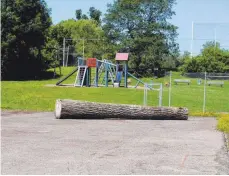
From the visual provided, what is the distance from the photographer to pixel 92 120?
1566cm

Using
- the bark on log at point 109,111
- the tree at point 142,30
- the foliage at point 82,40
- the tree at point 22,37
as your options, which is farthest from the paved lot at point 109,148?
the foliage at point 82,40

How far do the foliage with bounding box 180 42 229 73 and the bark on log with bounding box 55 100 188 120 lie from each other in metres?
41.7

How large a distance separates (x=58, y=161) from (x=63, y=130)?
4499mm

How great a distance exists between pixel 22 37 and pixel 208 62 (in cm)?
2242

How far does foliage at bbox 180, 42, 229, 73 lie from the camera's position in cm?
5816

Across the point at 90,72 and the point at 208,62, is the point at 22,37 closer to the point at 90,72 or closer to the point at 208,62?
the point at 90,72

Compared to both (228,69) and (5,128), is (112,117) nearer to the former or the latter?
(5,128)

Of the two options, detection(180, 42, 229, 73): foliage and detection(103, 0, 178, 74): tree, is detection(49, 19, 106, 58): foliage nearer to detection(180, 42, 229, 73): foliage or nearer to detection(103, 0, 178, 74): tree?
detection(103, 0, 178, 74): tree

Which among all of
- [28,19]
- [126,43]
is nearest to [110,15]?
[126,43]

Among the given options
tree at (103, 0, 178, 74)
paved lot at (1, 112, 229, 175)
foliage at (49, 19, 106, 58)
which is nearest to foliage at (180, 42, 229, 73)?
tree at (103, 0, 178, 74)

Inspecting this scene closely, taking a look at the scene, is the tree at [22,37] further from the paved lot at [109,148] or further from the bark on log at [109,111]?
the paved lot at [109,148]

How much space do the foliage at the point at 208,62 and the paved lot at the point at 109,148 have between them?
145 feet

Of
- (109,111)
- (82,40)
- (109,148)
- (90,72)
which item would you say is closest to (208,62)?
(82,40)

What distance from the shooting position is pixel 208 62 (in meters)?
58.5
